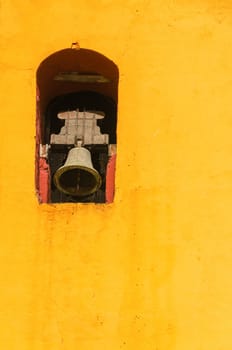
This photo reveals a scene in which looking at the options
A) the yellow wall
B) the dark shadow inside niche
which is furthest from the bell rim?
the dark shadow inside niche

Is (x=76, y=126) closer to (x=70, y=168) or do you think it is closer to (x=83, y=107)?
(x=83, y=107)

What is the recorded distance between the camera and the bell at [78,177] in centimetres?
797

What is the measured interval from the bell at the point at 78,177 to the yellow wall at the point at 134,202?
0.20m

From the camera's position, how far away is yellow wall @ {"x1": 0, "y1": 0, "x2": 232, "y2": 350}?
7414mm

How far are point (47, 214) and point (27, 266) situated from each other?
276mm

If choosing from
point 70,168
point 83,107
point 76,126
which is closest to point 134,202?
point 70,168

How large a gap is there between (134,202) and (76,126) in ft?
2.61

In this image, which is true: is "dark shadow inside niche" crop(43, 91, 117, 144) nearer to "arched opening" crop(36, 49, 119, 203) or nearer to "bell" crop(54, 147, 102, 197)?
"arched opening" crop(36, 49, 119, 203)

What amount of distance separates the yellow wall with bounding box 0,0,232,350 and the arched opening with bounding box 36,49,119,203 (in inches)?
5.4

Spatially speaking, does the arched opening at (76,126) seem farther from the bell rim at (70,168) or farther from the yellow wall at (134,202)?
the yellow wall at (134,202)

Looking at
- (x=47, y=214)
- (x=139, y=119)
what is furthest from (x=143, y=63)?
(x=47, y=214)

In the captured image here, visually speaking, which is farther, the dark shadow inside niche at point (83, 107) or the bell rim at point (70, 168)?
the dark shadow inside niche at point (83, 107)

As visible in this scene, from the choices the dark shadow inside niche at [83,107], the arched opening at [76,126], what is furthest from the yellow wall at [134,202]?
the dark shadow inside niche at [83,107]

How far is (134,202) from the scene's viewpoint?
770 centimetres
